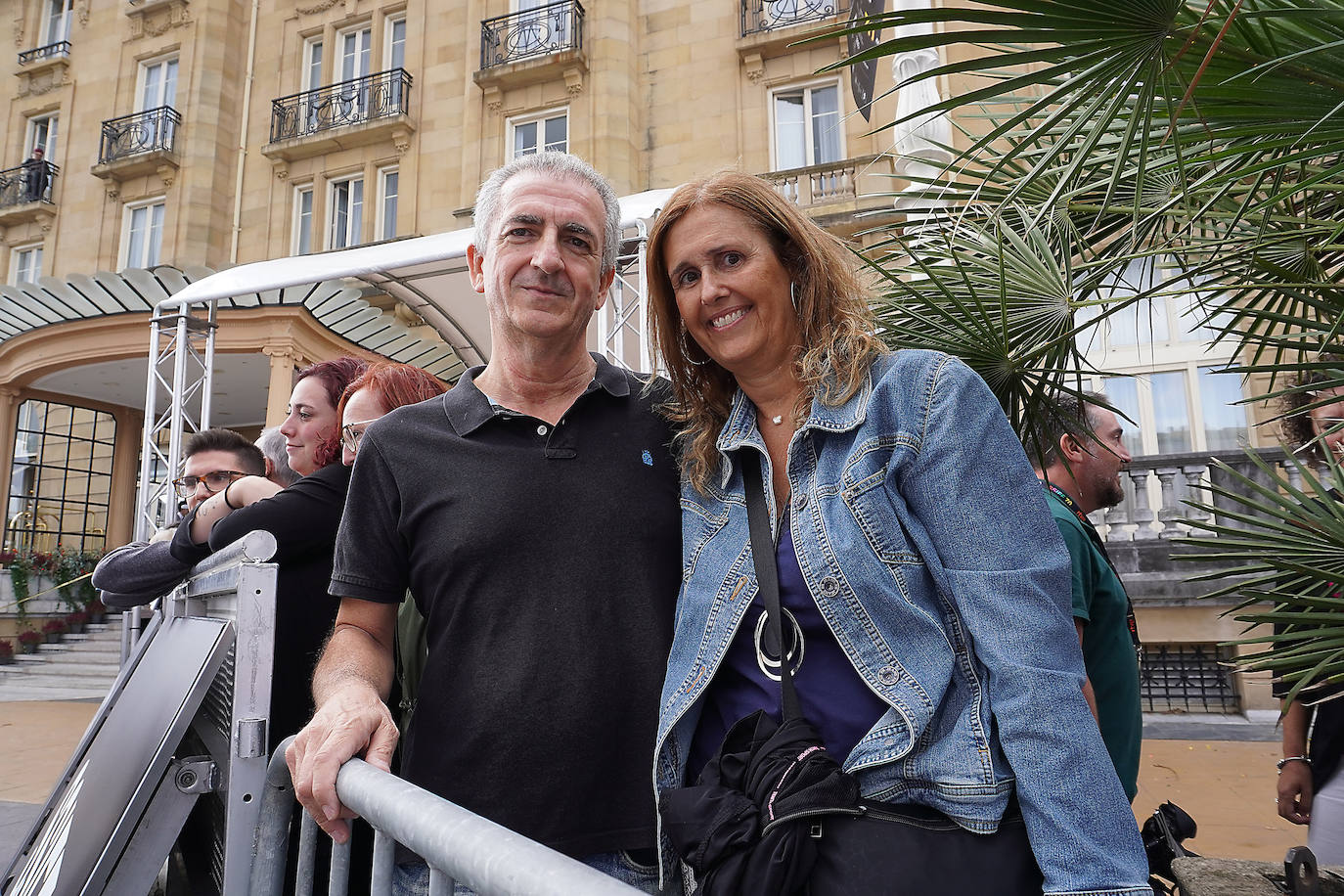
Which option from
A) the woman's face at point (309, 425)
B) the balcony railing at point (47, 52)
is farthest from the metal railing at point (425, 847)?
the balcony railing at point (47, 52)

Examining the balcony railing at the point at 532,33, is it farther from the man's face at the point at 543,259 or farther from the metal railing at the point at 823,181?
the man's face at the point at 543,259

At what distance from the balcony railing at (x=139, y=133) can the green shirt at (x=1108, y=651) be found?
2034 cm

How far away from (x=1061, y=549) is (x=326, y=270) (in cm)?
820

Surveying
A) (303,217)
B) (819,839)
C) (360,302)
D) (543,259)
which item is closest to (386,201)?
(303,217)

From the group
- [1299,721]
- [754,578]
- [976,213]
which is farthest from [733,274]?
[1299,721]

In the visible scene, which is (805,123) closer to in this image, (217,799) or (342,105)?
(342,105)

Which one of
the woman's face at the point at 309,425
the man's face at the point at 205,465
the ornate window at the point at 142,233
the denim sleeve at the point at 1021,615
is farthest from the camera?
the ornate window at the point at 142,233

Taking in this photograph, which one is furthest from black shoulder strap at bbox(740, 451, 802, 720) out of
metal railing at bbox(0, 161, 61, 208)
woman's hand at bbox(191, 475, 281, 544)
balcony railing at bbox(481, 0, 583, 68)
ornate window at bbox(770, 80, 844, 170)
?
metal railing at bbox(0, 161, 61, 208)

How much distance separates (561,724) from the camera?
4.88 feet

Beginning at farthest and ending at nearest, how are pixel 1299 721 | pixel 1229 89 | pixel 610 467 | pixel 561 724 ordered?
pixel 1299 721
pixel 1229 89
pixel 610 467
pixel 561 724

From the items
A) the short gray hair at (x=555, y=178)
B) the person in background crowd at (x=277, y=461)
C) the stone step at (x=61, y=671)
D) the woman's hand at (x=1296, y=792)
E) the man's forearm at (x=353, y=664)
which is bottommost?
the stone step at (x=61, y=671)

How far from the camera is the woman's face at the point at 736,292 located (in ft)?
5.04

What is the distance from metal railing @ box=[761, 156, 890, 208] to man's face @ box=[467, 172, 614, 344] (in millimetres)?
11818

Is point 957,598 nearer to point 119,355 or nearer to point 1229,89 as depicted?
point 1229,89
